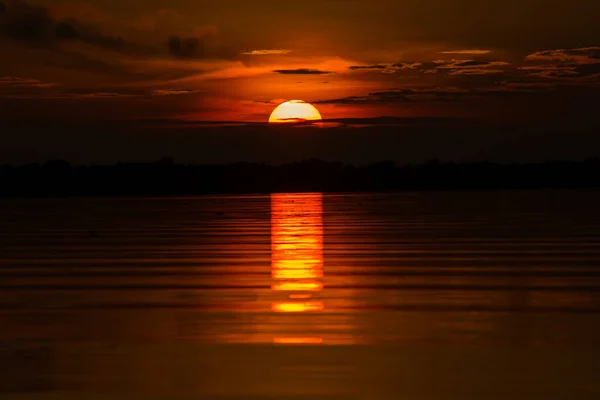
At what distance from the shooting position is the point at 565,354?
10.1m

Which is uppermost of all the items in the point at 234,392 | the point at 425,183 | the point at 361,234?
the point at 425,183

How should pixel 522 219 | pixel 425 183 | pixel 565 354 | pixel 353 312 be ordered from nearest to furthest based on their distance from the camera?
1. pixel 565 354
2. pixel 353 312
3. pixel 522 219
4. pixel 425 183

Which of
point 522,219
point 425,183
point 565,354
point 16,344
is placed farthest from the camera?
point 425,183

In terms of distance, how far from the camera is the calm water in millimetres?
8992

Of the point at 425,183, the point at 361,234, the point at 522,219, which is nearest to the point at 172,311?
the point at 361,234

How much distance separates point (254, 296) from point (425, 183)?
105855 mm

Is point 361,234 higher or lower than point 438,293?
higher

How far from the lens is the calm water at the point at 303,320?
8.99 meters

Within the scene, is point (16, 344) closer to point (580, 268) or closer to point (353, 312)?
point (353, 312)

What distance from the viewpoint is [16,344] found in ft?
35.8

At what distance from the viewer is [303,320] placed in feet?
40.7

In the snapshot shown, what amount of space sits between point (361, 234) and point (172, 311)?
49.9 feet

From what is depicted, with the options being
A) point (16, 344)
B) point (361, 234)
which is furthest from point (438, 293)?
point (361, 234)

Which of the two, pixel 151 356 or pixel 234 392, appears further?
pixel 151 356
